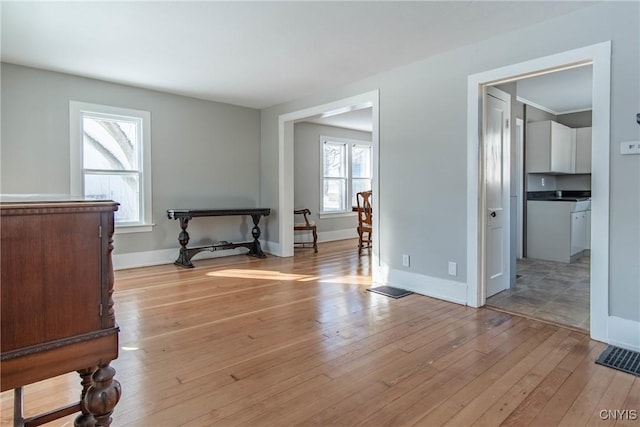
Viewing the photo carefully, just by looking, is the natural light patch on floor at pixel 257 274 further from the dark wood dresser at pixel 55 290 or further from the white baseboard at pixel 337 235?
the dark wood dresser at pixel 55 290

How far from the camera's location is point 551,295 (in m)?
3.70

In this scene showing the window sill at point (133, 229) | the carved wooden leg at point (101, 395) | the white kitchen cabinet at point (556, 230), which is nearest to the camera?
the carved wooden leg at point (101, 395)

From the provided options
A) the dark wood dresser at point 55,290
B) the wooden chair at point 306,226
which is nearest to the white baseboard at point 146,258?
the wooden chair at point 306,226

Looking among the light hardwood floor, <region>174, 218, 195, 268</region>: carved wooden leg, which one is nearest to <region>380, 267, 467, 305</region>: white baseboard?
the light hardwood floor

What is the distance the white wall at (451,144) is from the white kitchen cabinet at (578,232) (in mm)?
2997

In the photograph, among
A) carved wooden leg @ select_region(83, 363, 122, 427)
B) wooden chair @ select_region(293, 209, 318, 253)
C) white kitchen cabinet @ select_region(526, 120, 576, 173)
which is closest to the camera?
carved wooden leg @ select_region(83, 363, 122, 427)

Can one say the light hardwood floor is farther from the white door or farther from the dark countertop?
the dark countertop

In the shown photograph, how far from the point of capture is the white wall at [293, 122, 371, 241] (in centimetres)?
713

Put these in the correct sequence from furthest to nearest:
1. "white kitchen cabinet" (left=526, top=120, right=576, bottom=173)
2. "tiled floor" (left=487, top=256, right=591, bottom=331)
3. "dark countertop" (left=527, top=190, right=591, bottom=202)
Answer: "dark countertop" (left=527, top=190, right=591, bottom=202) → "white kitchen cabinet" (left=526, top=120, right=576, bottom=173) → "tiled floor" (left=487, top=256, right=591, bottom=331)

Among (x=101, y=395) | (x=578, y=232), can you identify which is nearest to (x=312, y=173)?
(x=578, y=232)

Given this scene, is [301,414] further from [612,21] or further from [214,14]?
[612,21]

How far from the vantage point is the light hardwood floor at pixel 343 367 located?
5.75 ft

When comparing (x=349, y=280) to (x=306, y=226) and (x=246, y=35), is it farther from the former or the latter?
(x=246, y=35)

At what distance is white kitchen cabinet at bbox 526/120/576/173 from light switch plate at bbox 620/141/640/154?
3483mm
